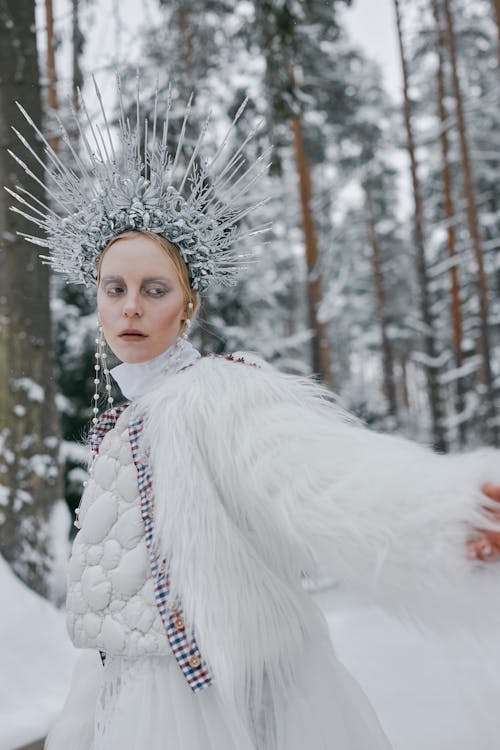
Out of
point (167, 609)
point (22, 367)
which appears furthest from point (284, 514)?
point (22, 367)

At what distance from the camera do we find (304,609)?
1.96m

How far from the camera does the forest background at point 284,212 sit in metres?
4.38

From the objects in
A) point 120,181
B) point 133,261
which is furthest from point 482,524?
point 120,181

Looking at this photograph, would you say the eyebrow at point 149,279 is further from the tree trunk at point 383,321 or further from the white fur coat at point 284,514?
the tree trunk at point 383,321

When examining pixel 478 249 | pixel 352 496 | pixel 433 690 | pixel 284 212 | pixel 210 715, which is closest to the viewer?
pixel 352 496

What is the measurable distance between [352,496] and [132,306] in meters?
0.93

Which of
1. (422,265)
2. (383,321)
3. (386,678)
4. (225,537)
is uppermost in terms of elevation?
(422,265)

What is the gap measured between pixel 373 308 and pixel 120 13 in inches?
858

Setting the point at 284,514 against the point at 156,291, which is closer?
the point at 284,514

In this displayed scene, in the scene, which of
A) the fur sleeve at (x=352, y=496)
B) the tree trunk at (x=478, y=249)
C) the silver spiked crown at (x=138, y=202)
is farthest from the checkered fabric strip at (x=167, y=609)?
the tree trunk at (x=478, y=249)

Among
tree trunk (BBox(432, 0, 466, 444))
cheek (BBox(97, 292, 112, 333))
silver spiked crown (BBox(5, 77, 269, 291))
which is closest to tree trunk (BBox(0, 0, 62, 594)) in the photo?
silver spiked crown (BBox(5, 77, 269, 291))

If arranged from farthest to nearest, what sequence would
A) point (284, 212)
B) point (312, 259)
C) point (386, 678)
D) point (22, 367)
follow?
point (284, 212) < point (312, 259) < point (22, 367) < point (386, 678)

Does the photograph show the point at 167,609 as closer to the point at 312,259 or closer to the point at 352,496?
the point at 352,496

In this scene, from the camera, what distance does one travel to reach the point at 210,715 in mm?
1765
